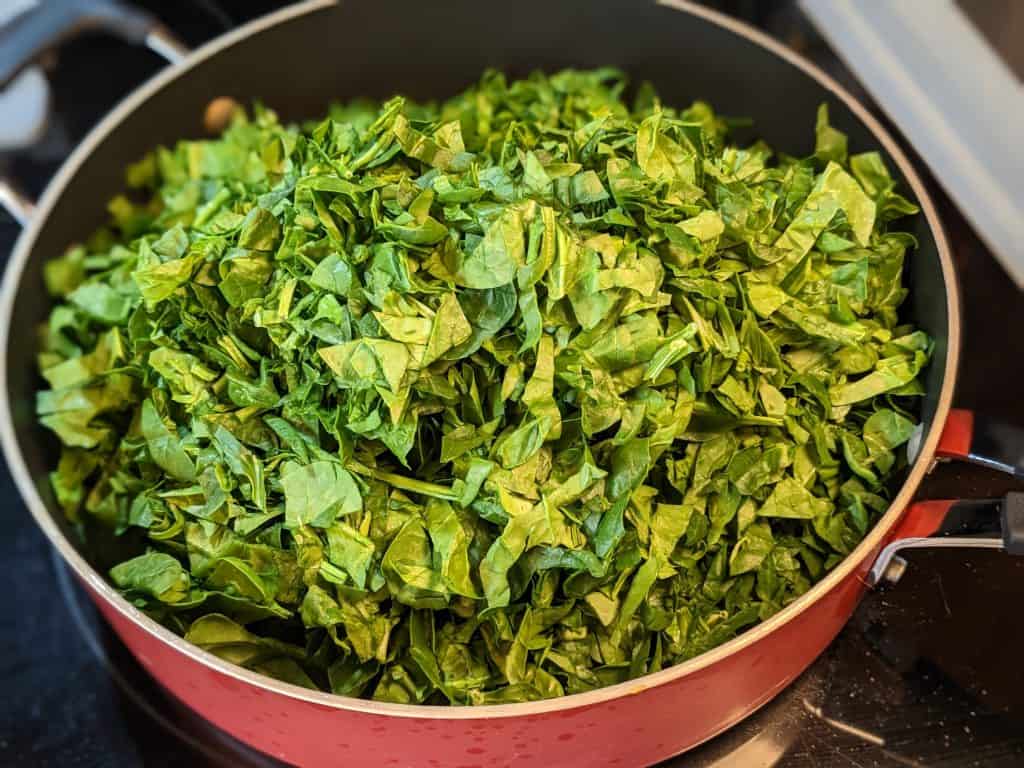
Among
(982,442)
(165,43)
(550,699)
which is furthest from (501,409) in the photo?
(165,43)

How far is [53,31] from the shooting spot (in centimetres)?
106

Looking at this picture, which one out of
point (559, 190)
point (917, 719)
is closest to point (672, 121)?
point (559, 190)

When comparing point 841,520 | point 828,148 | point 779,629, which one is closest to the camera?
point 779,629

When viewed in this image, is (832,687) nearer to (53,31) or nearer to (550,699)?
(550,699)

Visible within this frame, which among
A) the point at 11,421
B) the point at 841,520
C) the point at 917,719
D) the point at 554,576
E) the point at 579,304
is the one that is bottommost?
the point at 917,719

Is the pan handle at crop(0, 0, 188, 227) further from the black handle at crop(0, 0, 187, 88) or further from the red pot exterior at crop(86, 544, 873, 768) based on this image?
the red pot exterior at crop(86, 544, 873, 768)

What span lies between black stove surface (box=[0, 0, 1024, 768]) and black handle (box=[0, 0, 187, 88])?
1.58 feet

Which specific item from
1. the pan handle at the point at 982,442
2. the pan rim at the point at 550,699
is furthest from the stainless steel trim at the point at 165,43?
the pan handle at the point at 982,442

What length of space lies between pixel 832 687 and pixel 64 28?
96 cm

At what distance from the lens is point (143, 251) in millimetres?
867

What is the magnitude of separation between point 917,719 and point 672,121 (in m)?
0.52

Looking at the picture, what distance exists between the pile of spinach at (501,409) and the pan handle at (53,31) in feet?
1.01

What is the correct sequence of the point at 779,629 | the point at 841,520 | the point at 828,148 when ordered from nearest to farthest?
the point at 779,629 → the point at 841,520 → the point at 828,148

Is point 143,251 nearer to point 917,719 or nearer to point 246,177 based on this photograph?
point 246,177
